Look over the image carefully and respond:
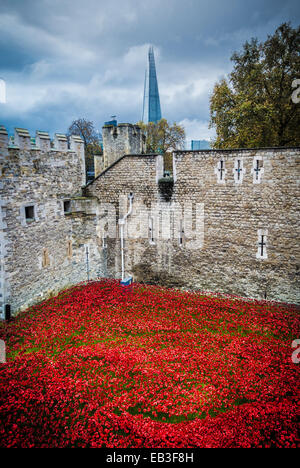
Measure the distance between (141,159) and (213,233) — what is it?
17.2 ft

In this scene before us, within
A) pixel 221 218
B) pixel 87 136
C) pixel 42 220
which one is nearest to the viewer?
pixel 42 220

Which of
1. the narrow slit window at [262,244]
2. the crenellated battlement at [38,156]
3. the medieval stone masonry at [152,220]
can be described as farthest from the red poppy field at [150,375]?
the crenellated battlement at [38,156]

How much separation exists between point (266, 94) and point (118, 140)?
11393 mm

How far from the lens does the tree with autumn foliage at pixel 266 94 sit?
1727 cm

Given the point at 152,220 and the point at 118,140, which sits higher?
the point at 118,140

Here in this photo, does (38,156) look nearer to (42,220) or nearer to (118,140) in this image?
(42,220)

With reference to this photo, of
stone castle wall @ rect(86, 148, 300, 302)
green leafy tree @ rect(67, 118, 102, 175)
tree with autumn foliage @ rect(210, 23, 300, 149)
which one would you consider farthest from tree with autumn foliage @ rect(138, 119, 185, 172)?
stone castle wall @ rect(86, 148, 300, 302)

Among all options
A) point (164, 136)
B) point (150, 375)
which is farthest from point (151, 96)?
point (150, 375)

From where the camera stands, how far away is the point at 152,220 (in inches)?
552

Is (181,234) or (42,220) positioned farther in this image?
(181,234)

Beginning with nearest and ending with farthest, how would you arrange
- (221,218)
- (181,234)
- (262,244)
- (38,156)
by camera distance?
(38,156), (262,244), (221,218), (181,234)

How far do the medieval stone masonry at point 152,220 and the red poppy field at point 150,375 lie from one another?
1623 mm

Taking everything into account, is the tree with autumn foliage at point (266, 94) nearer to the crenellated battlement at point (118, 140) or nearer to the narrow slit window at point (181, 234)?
the crenellated battlement at point (118, 140)

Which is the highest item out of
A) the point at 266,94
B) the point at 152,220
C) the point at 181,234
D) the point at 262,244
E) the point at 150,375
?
the point at 266,94
